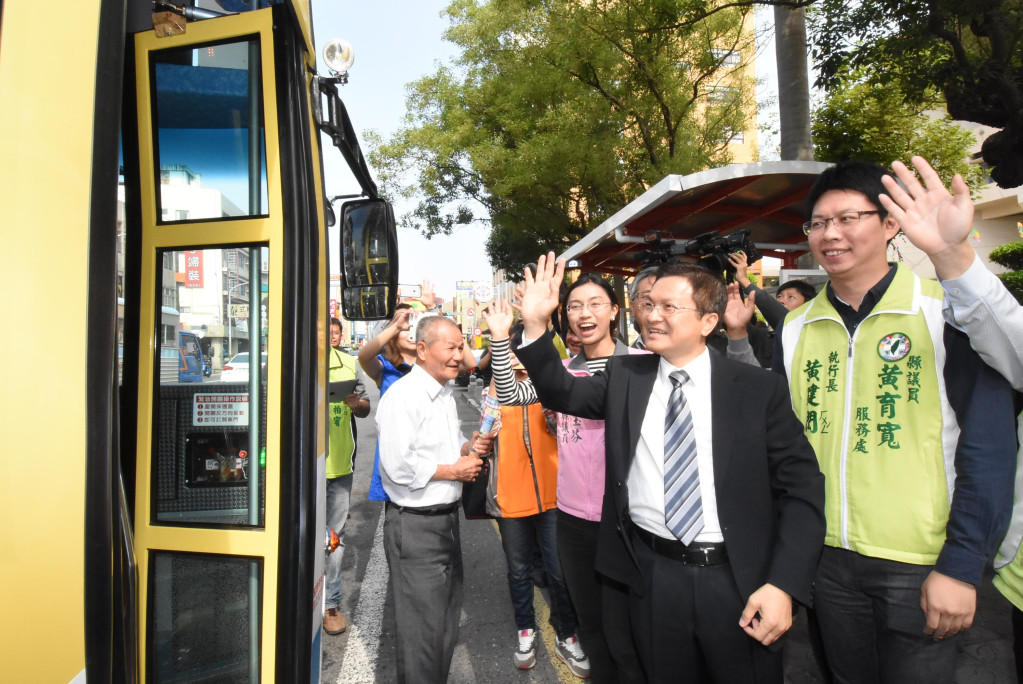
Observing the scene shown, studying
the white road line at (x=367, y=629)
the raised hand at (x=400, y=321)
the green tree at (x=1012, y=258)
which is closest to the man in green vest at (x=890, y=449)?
the white road line at (x=367, y=629)

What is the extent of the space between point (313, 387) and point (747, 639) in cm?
149

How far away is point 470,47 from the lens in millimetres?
14633

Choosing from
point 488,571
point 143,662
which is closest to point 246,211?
point 143,662

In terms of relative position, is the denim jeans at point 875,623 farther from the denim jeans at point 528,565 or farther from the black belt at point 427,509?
the denim jeans at point 528,565

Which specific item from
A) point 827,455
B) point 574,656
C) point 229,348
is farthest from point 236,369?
point 574,656

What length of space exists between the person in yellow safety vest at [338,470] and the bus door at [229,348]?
6.26ft

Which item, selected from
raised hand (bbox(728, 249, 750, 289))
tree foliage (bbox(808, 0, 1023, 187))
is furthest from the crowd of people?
tree foliage (bbox(808, 0, 1023, 187))

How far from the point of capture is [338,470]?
13.7ft

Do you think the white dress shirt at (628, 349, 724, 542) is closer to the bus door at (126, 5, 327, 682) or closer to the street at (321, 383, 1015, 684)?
the bus door at (126, 5, 327, 682)

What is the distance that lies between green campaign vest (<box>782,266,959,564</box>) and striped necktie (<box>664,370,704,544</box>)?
44 cm

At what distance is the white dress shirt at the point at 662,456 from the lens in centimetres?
199

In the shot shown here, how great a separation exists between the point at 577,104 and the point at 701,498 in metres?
11.5

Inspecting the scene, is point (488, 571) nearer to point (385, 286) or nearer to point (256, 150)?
point (385, 286)

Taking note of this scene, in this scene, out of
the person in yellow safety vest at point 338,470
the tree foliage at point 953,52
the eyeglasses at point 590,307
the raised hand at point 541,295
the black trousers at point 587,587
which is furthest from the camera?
the tree foliage at point 953,52
